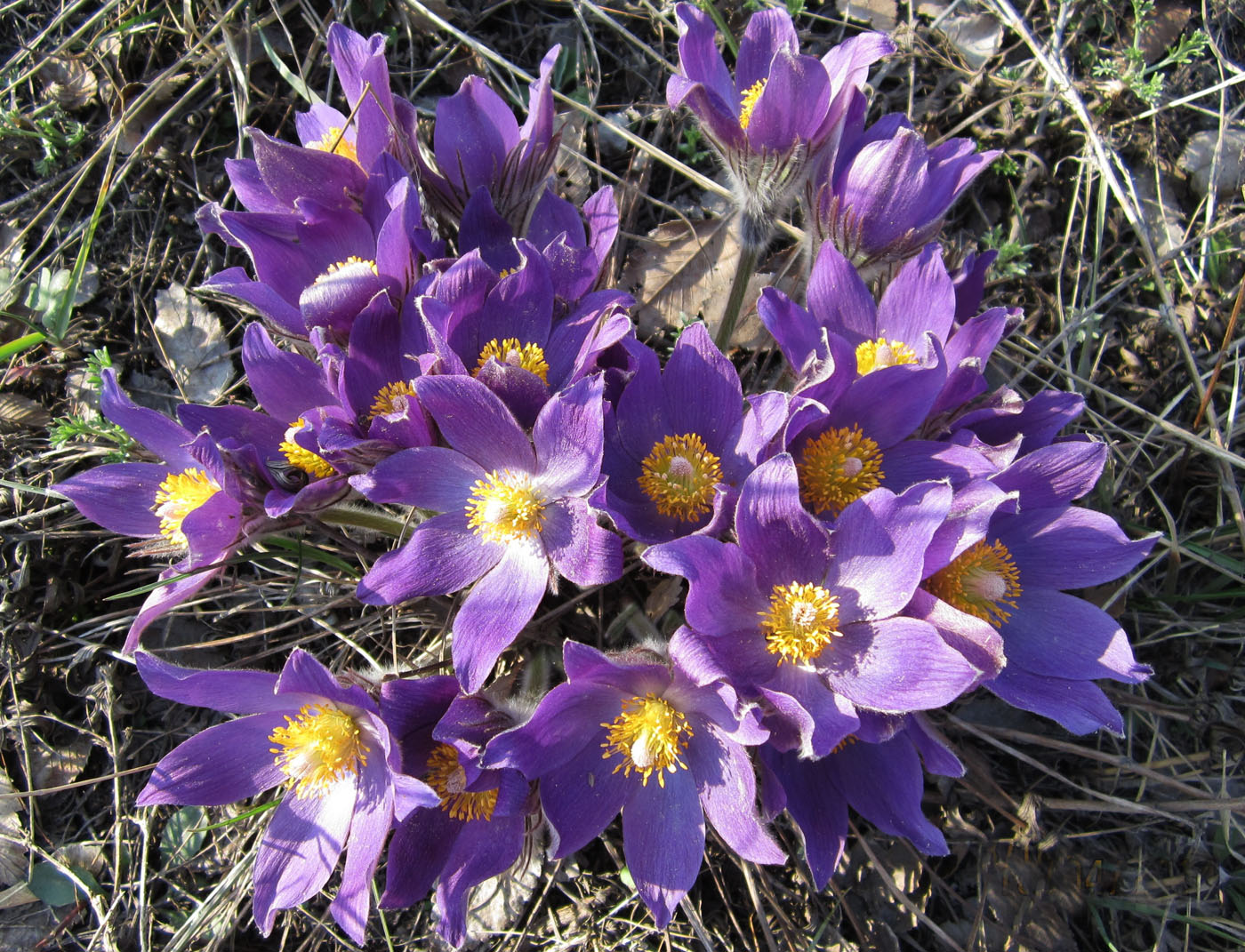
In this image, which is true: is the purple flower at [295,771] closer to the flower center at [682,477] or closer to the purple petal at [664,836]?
the purple petal at [664,836]

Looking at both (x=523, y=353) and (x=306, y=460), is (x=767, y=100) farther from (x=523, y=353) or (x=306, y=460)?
(x=306, y=460)

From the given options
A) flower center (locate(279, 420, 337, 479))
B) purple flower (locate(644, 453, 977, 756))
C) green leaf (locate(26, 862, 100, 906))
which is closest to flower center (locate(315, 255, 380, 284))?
flower center (locate(279, 420, 337, 479))

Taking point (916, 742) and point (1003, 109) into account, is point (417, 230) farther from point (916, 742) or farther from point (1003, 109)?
point (1003, 109)

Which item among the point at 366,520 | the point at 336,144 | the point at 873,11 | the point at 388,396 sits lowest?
the point at 366,520

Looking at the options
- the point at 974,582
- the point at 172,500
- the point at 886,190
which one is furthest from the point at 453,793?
the point at 886,190

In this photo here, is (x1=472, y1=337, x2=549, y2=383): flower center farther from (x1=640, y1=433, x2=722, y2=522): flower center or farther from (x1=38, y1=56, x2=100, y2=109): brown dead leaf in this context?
(x1=38, y1=56, x2=100, y2=109): brown dead leaf

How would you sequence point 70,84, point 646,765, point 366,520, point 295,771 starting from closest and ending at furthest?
point 646,765, point 295,771, point 366,520, point 70,84

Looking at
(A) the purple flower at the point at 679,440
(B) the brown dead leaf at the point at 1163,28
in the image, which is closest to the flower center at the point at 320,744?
(A) the purple flower at the point at 679,440

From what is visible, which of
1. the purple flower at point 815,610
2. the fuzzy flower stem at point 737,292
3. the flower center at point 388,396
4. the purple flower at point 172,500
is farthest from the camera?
the fuzzy flower stem at point 737,292
